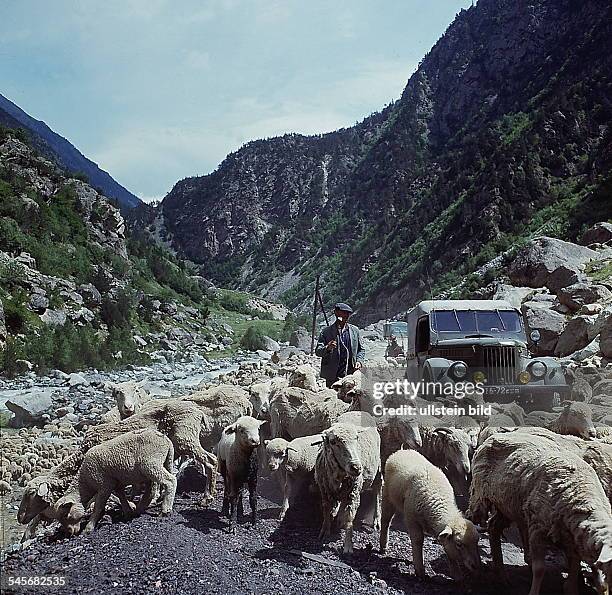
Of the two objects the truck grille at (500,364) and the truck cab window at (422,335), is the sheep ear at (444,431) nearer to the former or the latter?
the truck grille at (500,364)

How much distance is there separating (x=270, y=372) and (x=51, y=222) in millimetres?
26010

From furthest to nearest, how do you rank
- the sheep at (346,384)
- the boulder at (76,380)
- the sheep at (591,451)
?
the boulder at (76,380) → the sheep at (346,384) → the sheep at (591,451)

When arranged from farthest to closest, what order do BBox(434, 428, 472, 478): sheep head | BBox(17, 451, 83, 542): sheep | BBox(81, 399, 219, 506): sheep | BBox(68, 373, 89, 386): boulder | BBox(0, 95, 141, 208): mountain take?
BBox(0, 95, 141, 208): mountain, BBox(68, 373, 89, 386): boulder, BBox(81, 399, 219, 506): sheep, BBox(434, 428, 472, 478): sheep head, BBox(17, 451, 83, 542): sheep

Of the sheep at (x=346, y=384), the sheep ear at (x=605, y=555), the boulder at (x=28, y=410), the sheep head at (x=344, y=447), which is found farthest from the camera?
the boulder at (x=28, y=410)

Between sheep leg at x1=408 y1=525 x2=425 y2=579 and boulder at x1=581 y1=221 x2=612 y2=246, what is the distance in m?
29.7

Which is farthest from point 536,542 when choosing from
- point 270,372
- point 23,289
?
point 23,289

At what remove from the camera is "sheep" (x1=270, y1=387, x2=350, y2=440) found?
31.0 ft

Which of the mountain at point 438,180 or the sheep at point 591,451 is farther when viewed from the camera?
the mountain at point 438,180

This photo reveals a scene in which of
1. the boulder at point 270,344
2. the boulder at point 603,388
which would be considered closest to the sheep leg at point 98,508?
the boulder at point 603,388

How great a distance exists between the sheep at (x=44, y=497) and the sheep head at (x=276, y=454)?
2.28m

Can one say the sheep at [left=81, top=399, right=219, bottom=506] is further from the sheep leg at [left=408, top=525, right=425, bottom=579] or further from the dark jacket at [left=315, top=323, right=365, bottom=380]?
the sheep leg at [left=408, top=525, right=425, bottom=579]

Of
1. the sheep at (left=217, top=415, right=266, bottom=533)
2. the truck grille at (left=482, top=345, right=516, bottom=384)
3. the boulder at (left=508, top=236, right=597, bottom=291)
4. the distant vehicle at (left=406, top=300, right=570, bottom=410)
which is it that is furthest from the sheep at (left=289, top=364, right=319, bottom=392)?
the boulder at (left=508, top=236, right=597, bottom=291)

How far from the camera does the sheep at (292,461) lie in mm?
7797

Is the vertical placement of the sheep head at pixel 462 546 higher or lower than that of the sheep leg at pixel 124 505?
higher
